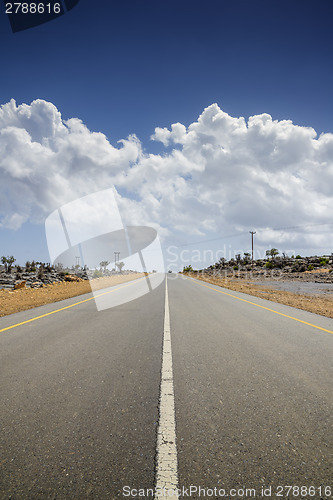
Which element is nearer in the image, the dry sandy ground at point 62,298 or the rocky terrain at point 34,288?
the dry sandy ground at point 62,298

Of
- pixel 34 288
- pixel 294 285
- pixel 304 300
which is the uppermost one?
pixel 34 288

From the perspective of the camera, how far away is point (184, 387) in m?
3.21

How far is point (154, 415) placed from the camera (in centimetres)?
254

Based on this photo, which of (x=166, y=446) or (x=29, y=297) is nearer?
(x=166, y=446)

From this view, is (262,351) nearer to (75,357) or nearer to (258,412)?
(258,412)

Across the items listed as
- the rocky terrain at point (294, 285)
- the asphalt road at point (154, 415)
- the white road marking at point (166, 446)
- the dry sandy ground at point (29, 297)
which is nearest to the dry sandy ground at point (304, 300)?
the rocky terrain at point (294, 285)

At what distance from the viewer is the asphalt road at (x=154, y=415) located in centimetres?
176

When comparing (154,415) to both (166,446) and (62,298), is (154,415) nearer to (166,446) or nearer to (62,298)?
(166,446)

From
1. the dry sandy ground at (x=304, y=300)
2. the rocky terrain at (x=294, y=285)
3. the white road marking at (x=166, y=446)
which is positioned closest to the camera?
the white road marking at (x=166, y=446)

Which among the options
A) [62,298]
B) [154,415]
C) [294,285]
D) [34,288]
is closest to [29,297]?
[62,298]

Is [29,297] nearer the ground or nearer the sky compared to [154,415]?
nearer the ground

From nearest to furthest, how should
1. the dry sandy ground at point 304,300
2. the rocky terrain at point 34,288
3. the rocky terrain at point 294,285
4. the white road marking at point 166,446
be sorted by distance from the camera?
the white road marking at point 166,446 < the dry sandy ground at point 304,300 < the rocky terrain at point 34,288 < the rocky terrain at point 294,285

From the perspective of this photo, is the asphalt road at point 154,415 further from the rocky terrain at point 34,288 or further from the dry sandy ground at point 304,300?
the rocky terrain at point 34,288

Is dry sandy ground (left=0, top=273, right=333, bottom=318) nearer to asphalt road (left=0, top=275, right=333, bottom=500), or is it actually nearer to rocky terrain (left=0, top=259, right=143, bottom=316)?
rocky terrain (left=0, top=259, right=143, bottom=316)
